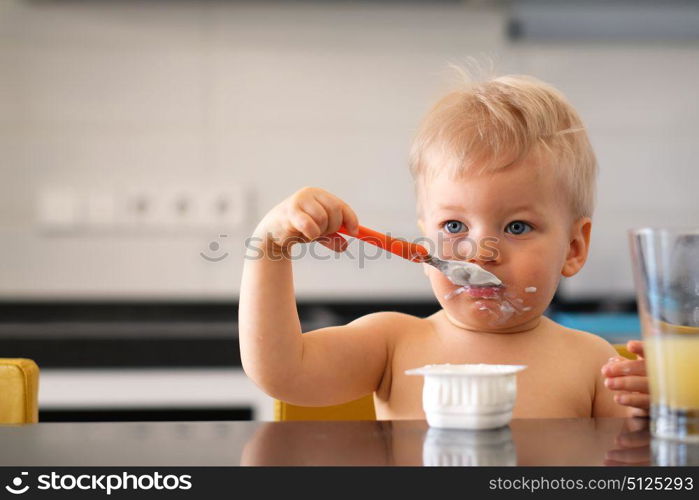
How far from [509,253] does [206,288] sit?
69.1 inches

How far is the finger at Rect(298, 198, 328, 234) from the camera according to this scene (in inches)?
31.4

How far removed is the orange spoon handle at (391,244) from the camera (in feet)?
2.72

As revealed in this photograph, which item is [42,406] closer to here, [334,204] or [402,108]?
[402,108]

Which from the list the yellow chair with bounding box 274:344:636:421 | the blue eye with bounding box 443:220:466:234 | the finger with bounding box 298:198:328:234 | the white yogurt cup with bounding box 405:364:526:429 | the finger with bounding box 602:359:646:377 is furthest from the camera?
the yellow chair with bounding box 274:344:636:421

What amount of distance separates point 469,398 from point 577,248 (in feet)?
1.97

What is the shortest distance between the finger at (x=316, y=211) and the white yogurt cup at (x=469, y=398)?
161 millimetres

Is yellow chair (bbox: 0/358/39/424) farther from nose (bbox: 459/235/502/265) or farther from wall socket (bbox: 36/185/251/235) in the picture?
wall socket (bbox: 36/185/251/235)

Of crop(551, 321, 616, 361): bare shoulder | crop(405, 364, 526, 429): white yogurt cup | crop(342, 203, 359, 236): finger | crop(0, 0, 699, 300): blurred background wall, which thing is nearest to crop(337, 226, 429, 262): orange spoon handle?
crop(342, 203, 359, 236): finger

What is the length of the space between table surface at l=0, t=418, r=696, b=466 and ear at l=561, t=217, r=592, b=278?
0.49 meters

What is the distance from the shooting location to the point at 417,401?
1.09m

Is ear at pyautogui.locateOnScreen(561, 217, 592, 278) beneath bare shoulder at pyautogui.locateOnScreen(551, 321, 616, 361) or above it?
above

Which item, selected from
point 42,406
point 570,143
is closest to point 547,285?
point 570,143

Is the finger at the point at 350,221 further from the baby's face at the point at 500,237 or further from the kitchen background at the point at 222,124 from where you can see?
the kitchen background at the point at 222,124

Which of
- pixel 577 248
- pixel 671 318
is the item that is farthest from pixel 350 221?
pixel 577 248
